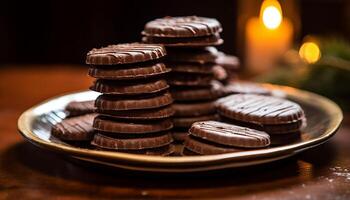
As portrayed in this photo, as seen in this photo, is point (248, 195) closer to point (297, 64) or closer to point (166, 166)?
point (166, 166)

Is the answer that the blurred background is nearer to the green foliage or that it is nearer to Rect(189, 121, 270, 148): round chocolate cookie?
the green foliage

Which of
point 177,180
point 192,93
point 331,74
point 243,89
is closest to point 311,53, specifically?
point 331,74

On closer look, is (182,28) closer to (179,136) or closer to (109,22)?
(179,136)

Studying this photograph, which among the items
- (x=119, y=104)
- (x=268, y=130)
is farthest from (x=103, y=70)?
(x=268, y=130)

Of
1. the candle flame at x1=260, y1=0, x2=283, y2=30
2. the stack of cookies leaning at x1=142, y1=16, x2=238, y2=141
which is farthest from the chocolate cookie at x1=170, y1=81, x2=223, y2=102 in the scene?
the candle flame at x1=260, y1=0, x2=283, y2=30

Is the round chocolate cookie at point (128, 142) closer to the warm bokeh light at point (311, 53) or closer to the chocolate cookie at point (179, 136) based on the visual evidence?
the chocolate cookie at point (179, 136)

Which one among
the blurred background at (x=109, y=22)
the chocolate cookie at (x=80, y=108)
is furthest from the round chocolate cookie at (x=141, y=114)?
the blurred background at (x=109, y=22)
